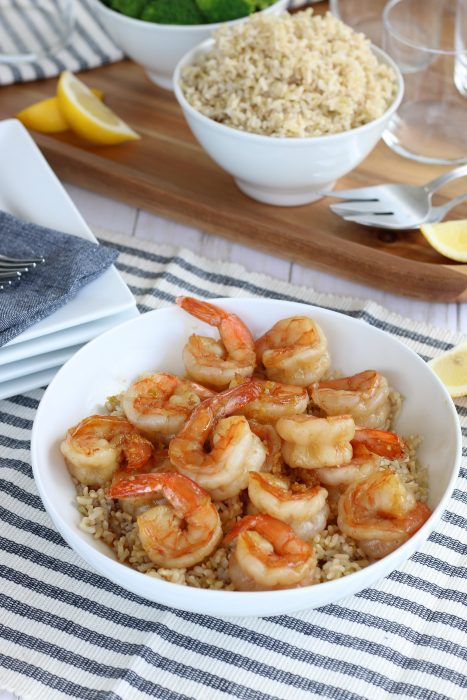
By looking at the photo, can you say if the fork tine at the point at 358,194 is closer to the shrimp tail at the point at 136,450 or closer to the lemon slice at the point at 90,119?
the lemon slice at the point at 90,119

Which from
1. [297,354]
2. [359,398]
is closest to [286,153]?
[297,354]

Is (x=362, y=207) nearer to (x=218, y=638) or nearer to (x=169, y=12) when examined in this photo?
(x=169, y=12)

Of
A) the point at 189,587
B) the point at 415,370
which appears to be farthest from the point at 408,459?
the point at 189,587

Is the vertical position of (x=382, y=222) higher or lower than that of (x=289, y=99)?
lower

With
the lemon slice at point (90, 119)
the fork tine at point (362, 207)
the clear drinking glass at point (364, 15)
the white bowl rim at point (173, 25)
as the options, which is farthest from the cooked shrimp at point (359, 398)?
the clear drinking glass at point (364, 15)

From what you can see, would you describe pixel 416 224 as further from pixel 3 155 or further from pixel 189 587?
pixel 189 587

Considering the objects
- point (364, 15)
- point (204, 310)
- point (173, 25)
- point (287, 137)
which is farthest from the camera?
point (364, 15)

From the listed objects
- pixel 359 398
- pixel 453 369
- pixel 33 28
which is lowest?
pixel 453 369
